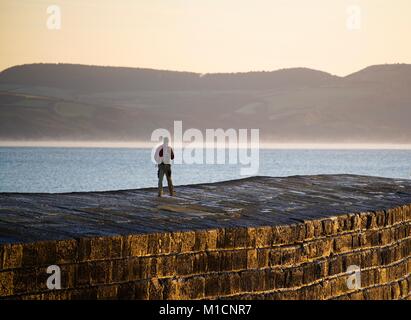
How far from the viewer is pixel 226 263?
1275cm

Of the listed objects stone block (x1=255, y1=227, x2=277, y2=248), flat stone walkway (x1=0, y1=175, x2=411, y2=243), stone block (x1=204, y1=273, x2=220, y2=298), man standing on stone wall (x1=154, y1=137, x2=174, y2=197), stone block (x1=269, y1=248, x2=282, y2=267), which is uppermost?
man standing on stone wall (x1=154, y1=137, x2=174, y2=197)

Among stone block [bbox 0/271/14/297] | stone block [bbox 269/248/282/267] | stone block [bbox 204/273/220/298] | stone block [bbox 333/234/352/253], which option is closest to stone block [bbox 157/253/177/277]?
stone block [bbox 204/273/220/298]

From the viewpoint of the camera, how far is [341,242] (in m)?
15.0

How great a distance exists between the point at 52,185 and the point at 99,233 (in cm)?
8636

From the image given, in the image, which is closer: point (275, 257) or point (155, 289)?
point (155, 289)

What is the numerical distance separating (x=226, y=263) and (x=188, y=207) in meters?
2.76

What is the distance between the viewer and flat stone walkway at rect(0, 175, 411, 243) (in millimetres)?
12305

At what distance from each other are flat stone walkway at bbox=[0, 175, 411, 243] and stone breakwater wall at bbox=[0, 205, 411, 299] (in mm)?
239

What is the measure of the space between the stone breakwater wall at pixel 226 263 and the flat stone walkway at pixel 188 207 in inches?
9.4

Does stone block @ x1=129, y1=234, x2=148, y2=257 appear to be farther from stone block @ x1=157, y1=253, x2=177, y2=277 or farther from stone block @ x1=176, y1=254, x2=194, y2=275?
stone block @ x1=176, y1=254, x2=194, y2=275

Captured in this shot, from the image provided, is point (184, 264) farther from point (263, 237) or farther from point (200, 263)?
point (263, 237)

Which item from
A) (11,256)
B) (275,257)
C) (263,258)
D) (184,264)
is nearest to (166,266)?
(184,264)
